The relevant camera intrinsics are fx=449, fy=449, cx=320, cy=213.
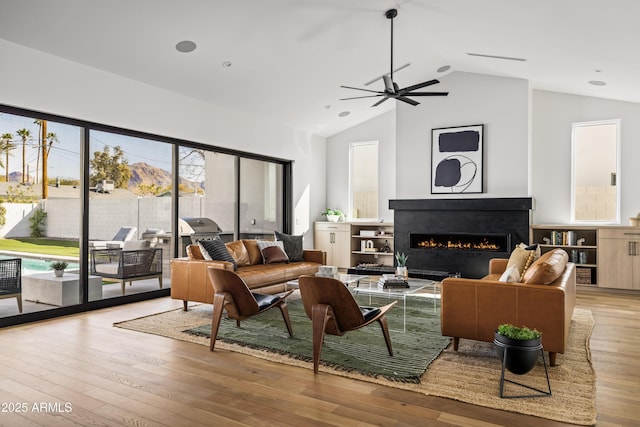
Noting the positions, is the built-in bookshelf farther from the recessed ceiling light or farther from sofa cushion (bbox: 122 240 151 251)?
sofa cushion (bbox: 122 240 151 251)

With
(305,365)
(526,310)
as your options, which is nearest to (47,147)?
(305,365)

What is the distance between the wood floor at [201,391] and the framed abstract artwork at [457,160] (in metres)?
3.98

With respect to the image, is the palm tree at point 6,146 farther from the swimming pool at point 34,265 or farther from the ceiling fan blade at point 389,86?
the ceiling fan blade at point 389,86

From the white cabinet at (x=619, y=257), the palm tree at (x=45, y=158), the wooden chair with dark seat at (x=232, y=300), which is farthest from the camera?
the white cabinet at (x=619, y=257)

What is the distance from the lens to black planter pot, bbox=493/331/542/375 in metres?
2.96

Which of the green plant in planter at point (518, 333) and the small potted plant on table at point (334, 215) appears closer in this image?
the green plant in planter at point (518, 333)

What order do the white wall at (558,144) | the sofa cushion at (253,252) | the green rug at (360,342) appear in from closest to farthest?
the green rug at (360,342) < the sofa cushion at (253,252) < the white wall at (558,144)

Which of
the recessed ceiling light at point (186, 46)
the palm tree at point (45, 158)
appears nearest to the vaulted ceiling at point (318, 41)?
the recessed ceiling light at point (186, 46)

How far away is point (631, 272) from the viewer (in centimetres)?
668

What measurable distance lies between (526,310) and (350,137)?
7.01 meters

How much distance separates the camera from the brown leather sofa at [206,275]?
534 centimetres

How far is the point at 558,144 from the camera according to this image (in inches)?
305

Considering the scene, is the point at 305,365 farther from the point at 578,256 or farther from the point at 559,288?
the point at 578,256

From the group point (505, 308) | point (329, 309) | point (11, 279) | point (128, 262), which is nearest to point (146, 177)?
point (128, 262)
